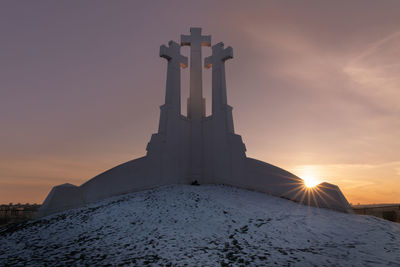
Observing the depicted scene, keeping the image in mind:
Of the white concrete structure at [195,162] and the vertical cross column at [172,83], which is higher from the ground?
the vertical cross column at [172,83]

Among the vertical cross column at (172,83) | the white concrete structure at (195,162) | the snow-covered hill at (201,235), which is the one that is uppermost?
the vertical cross column at (172,83)

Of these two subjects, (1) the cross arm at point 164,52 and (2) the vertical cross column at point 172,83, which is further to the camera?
(1) the cross arm at point 164,52

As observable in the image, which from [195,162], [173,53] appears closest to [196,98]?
[173,53]

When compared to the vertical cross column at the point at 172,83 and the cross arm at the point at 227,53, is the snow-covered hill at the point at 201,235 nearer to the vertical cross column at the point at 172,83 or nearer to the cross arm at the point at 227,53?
the vertical cross column at the point at 172,83

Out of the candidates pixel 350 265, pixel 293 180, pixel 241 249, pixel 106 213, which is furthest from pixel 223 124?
pixel 350 265

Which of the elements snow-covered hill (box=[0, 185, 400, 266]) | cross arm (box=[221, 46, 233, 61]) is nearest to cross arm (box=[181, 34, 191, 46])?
cross arm (box=[221, 46, 233, 61])

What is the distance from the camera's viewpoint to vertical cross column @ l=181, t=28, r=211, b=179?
21047 millimetres

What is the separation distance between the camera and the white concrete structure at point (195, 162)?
59.2 ft

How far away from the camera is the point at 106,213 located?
1384 centimetres

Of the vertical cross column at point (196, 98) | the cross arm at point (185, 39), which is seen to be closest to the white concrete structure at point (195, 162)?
the vertical cross column at point (196, 98)

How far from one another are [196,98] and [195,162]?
17.5ft

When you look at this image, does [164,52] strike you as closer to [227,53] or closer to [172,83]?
[172,83]

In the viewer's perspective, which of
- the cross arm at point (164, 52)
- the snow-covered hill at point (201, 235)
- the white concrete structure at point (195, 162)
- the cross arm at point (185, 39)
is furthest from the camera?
the cross arm at point (185, 39)

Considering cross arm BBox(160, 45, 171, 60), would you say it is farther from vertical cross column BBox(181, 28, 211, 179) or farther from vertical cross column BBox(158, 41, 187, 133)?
vertical cross column BBox(181, 28, 211, 179)
